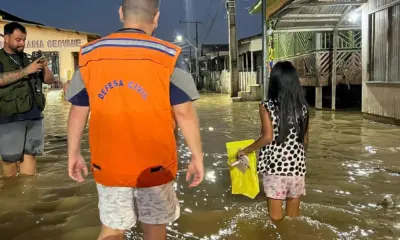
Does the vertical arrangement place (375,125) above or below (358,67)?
below

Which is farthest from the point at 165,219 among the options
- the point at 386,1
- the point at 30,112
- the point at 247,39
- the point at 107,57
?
the point at 247,39

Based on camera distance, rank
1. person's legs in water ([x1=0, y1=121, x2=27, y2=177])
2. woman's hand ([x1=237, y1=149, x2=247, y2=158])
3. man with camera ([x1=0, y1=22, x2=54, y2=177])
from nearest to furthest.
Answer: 1. woman's hand ([x1=237, y1=149, x2=247, y2=158])
2. man with camera ([x1=0, y1=22, x2=54, y2=177])
3. person's legs in water ([x1=0, y1=121, x2=27, y2=177])

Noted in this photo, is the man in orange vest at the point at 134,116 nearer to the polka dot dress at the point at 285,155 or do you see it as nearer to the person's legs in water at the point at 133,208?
the person's legs in water at the point at 133,208

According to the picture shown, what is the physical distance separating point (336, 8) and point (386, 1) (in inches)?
108

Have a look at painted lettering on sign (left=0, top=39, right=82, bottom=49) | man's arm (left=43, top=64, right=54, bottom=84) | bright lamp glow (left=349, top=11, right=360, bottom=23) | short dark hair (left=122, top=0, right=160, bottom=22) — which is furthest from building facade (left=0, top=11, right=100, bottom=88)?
short dark hair (left=122, top=0, right=160, bottom=22)

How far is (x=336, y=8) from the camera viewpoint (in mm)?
14344

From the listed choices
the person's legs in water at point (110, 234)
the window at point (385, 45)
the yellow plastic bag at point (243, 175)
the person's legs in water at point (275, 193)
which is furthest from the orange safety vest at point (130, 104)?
the window at point (385, 45)

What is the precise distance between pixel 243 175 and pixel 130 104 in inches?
89.4

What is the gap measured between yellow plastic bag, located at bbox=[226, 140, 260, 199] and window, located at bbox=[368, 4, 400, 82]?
853cm

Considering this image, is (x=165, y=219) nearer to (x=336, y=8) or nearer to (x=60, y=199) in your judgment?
(x=60, y=199)

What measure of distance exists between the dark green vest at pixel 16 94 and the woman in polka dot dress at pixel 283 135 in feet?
10.2

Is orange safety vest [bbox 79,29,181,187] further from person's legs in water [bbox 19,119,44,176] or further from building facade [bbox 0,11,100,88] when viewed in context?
building facade [bbox 0,11,100,88]

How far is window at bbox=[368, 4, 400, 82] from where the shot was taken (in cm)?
1134

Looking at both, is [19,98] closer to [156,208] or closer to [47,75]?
[47,75]
